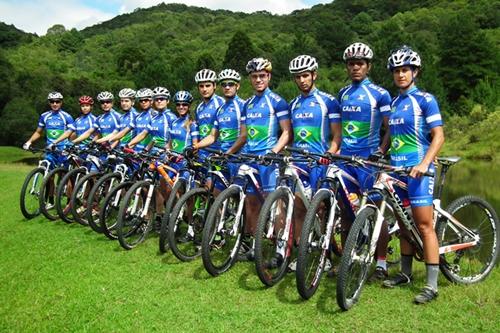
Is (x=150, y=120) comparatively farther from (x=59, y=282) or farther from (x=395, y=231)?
(x=395, y=231)

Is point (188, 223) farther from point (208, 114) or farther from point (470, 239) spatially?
point (470, 239)

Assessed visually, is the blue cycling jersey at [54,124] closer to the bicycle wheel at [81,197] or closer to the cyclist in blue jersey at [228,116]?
the bicycle wheel at [81,197]

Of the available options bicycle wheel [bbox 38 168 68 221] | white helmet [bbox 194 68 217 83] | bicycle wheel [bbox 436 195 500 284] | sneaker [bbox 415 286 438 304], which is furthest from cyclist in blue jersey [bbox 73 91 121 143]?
sneaker [bbox 415 286 438 304]

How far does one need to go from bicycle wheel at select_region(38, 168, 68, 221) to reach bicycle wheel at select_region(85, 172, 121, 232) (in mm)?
1233

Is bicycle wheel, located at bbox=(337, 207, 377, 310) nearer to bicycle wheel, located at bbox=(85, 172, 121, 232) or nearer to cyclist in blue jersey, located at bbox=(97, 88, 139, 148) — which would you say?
bicycle wheel, located at bbox=(85, 172, 121, 232)

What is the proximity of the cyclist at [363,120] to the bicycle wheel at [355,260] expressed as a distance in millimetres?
691

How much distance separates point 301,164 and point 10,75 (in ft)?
212

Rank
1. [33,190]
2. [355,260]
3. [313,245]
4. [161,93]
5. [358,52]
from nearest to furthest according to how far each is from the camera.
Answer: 1. [355,260]
2. [313,245]
3. [358,52]
4. [161,93]
5. [33,190]

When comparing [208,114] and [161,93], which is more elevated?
[161,93]

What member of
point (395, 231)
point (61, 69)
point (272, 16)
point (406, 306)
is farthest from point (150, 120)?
point (272, 16)

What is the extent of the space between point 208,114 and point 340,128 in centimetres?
252

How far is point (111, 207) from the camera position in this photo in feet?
24.5

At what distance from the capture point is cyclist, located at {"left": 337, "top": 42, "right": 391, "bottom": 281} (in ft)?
17.9

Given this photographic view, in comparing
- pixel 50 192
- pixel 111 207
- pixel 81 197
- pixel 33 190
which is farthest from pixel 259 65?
pixel 33 190
